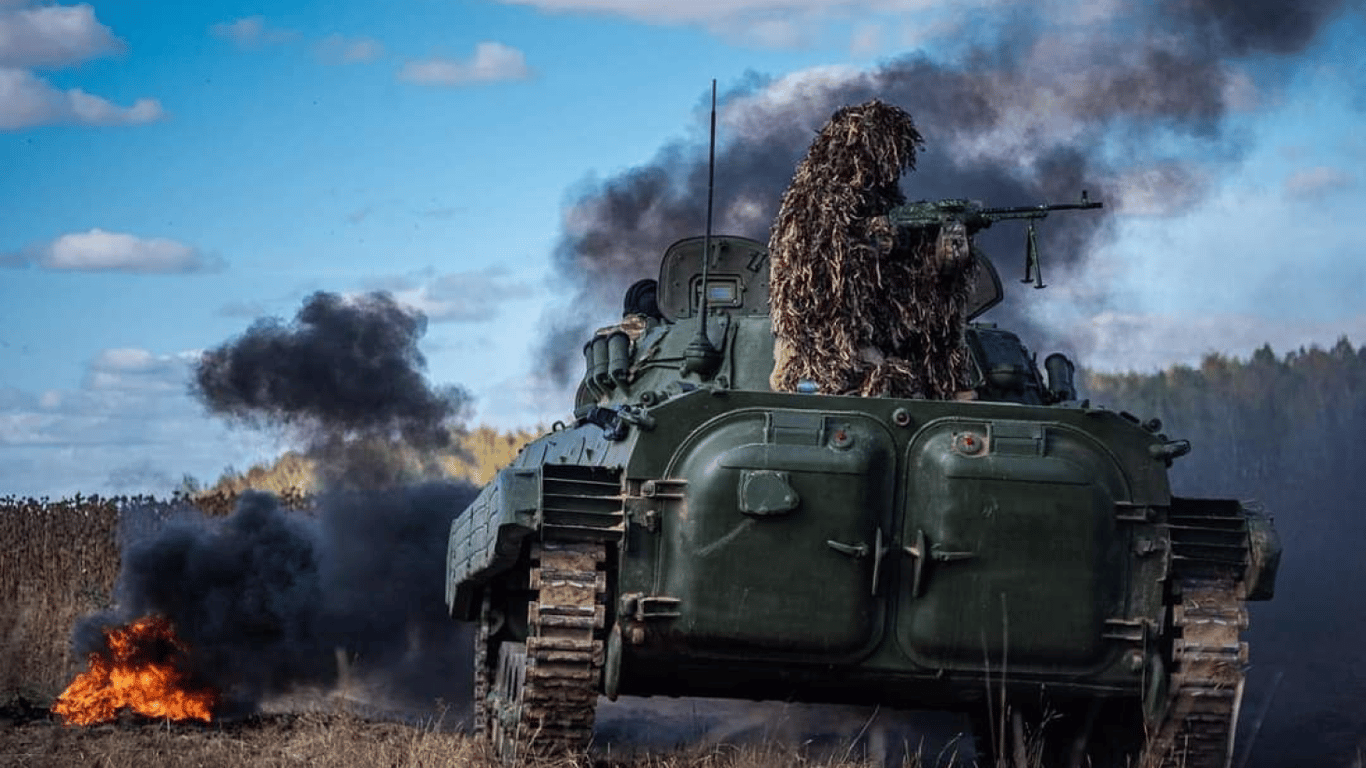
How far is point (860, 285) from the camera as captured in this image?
504 inches

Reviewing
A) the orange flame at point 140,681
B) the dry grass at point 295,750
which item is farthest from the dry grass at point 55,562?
the dry grass at point 295,750

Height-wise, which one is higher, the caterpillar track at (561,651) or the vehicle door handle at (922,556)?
the vehicle door handle at (922,556)

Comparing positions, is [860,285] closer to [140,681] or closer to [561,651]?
[561,651]

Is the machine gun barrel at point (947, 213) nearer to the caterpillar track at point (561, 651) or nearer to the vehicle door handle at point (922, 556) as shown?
the vehicle door handle at point (922, 556)

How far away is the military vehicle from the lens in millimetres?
10969

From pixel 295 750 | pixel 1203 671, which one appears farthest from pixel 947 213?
pixel 295 750

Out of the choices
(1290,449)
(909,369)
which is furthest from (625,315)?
(1290,449)

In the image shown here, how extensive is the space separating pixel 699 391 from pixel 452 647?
35.1 ft

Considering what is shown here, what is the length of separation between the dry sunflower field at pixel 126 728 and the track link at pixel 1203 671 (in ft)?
4.28

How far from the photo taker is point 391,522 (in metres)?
22.8

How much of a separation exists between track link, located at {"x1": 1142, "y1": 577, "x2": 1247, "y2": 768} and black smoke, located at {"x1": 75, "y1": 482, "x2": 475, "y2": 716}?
341 inches

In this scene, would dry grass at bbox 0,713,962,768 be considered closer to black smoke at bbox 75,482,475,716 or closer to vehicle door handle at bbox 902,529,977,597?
vehicle door handle at bbox 902,529,977,597

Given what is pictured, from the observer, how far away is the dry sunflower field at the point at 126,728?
11438mm

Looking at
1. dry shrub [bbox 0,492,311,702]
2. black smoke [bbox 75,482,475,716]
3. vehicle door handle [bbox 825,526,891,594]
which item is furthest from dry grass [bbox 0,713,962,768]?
dry shrub [bbox 0,492,311,702]
